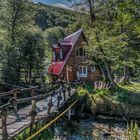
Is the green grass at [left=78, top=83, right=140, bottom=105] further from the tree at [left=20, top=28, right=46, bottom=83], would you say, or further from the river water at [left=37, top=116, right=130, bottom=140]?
the tree at [left=20, top=28, right=46, bottom=83]

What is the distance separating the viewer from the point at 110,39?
26578 millimetres

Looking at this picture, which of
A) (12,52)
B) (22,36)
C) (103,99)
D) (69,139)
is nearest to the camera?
(69,139)

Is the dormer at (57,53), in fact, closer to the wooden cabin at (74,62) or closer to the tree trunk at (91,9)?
the wooden cabin at (74,62)

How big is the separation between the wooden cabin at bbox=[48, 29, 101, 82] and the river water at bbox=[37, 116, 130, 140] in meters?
15.8

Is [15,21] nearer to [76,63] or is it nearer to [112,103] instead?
[76,63]

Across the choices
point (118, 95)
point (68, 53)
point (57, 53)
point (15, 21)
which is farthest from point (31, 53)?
point (118, 95)

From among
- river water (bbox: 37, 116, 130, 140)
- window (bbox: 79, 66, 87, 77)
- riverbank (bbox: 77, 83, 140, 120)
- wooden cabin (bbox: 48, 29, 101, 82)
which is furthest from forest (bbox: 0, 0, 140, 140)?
window (bbox: 79, 66, 87, 77)

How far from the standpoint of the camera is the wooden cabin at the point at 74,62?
40656 millimetres

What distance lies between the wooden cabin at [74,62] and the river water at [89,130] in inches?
620

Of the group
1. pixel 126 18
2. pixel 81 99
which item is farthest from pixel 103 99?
pixel 126 18

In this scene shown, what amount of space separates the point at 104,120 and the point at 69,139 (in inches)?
279

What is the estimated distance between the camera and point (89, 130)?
69.2 feet

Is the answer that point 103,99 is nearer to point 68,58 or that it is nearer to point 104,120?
point 104,120

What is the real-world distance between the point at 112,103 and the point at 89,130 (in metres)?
5.50
